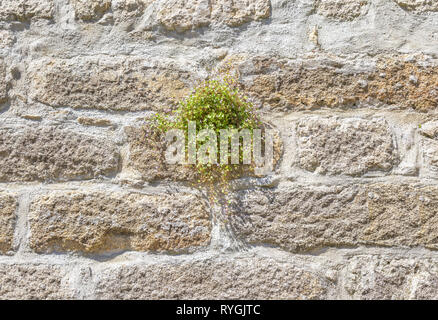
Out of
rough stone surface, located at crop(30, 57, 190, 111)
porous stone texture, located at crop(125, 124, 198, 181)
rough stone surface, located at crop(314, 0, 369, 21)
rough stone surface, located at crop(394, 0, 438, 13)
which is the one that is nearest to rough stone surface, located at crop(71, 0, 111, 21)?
rough stone surface, located at crop(30, 57, 190, 111)

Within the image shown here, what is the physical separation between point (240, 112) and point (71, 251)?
→ 774 millimetres

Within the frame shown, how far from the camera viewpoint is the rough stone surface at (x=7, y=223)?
5.25 feet

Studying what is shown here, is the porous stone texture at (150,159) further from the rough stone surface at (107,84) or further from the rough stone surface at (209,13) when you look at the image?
the rough stone surface at (209,13)

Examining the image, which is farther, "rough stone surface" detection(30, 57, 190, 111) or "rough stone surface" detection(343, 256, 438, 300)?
"rough stone surface" detection(30, 57, 190, 111)

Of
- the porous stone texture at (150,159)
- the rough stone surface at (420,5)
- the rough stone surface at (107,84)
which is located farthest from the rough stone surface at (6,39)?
the rough stone surface at (420,5)

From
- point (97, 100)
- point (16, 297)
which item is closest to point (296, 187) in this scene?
point (97, 100)

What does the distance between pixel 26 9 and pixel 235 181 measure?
1021 millimetres

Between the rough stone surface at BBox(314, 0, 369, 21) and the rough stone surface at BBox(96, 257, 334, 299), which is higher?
the rough stone surface at BBox(314, 0, 369, 21)

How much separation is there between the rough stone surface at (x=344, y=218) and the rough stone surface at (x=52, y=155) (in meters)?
0.55

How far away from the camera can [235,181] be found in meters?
1.58

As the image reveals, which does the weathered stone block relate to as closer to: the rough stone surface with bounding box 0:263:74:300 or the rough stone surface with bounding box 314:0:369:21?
the rough stone surface with bounding box 314:0:369:21

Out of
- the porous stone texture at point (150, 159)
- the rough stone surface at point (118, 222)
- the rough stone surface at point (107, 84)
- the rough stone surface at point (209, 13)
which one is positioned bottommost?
the rough stone surface at point (118, 222)

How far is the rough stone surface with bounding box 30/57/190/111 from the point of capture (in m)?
1.62
